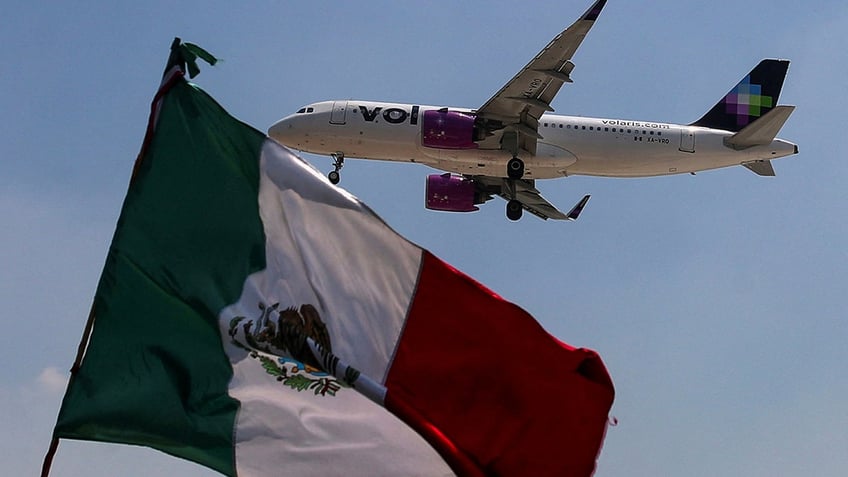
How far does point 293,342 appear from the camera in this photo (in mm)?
8297

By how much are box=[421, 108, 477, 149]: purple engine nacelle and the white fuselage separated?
549mm

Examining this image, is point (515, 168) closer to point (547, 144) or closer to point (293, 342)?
point (547, 144)

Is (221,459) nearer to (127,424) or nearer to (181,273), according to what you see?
(127,424)

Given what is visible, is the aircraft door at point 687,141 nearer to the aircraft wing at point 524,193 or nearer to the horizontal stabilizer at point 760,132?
the horizontal stabilizer at point 760,132

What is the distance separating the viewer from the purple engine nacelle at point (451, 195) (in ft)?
164

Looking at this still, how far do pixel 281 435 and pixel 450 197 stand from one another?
4172cm

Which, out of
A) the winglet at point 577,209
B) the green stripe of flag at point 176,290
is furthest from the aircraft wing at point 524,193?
the green stripe of flag at point 176,290

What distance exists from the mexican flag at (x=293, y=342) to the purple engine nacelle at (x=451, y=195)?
4107cm

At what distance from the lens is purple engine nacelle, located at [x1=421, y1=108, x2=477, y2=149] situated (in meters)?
45.0

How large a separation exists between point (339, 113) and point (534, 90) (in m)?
7.21

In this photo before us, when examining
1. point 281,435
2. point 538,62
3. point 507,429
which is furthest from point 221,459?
point 538,62

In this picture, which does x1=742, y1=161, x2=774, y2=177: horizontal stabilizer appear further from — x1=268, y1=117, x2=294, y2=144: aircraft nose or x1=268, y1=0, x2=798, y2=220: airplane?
x1=268, y1=117, x2=294, y2=144: aircraft nose

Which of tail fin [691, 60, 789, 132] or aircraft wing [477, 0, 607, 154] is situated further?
tail fin [691, 60, 789, 132]

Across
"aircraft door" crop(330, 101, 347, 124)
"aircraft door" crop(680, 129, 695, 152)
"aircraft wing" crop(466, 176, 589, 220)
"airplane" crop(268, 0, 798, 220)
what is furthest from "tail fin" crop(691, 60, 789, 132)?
"aircraft door" crop(330, 101, 347, 124)
